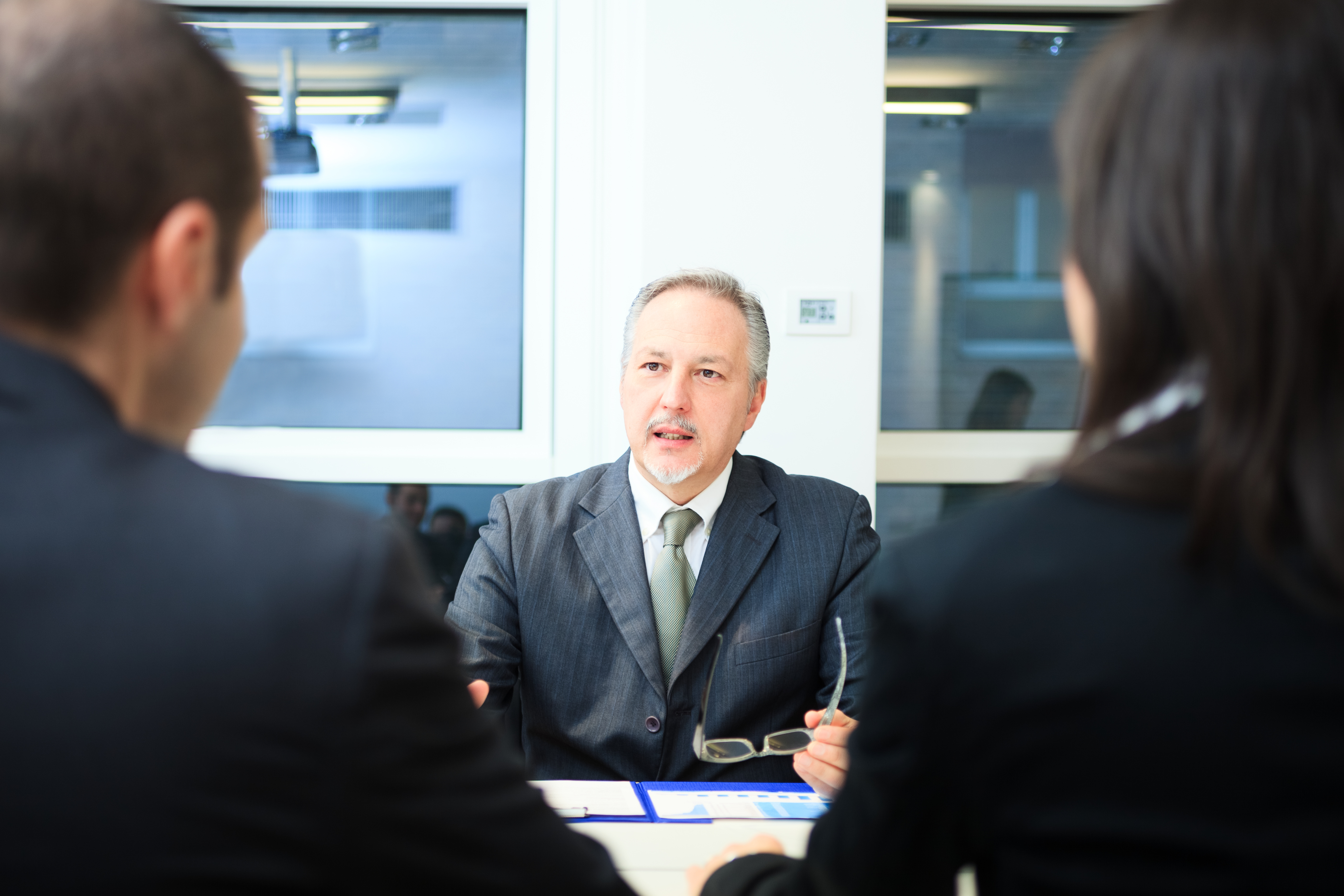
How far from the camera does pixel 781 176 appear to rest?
2.58 meters

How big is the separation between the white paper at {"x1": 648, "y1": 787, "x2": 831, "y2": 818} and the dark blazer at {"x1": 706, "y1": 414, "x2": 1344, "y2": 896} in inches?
29.2

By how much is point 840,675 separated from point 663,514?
1.45 feet

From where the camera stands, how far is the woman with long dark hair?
61 centimetres

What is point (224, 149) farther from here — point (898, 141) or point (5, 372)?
point (898, 141)

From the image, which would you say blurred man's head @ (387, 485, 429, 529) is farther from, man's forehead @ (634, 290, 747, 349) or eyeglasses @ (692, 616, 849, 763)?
eyeglasses @ (692, 616, 849, 763)

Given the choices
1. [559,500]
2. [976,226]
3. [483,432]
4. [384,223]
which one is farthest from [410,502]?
[976,226]

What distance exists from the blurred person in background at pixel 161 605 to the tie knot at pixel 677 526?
50.3 inches

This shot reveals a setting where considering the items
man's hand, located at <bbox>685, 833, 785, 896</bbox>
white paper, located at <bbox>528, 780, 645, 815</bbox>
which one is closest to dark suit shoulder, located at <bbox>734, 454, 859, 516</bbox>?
white paper, located at <bbox>528, 780, 645, 815</bbox>

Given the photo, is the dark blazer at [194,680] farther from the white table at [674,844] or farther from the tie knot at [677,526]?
the tie knot at [677,526]

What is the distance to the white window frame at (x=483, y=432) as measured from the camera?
2904 mm

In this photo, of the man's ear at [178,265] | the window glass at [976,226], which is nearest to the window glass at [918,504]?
the window glass at [976,226]

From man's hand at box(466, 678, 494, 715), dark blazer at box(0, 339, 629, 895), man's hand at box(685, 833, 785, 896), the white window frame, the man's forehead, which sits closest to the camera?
dark blazer at box(0, 339, 629, 895)

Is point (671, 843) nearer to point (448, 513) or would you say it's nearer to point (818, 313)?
point (818, 313)

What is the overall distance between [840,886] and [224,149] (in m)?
0.65
